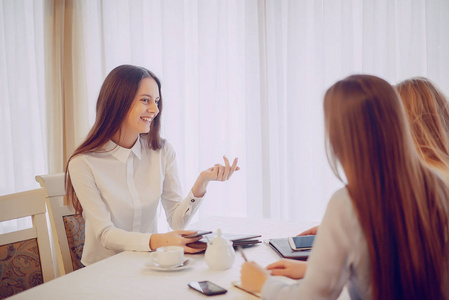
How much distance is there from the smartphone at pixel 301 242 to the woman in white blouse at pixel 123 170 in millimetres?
434

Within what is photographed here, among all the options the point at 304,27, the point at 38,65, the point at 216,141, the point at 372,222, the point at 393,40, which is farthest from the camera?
the point at 38,65

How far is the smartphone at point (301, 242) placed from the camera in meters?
1.39

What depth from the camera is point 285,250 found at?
1.40 m

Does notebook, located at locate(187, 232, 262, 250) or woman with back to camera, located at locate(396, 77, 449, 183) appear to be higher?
woman with back to camera, located at locate(396, 77, 449, 183)

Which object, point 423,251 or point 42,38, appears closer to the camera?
point 423,251

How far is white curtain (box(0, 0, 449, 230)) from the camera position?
2600mm

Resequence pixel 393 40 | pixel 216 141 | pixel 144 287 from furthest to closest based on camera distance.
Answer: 1. pixel 216 141
2. pixel 393 40
3. pixel 144 287

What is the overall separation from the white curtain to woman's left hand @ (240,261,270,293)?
1.78 metres

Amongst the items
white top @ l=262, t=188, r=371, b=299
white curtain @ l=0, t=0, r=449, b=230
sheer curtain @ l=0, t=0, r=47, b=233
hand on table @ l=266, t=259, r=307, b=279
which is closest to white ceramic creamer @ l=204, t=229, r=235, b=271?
hand on table @ l=266, t=259, r=307, b=279

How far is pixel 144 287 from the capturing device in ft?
3.72

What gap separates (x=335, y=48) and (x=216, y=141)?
3.28 ft

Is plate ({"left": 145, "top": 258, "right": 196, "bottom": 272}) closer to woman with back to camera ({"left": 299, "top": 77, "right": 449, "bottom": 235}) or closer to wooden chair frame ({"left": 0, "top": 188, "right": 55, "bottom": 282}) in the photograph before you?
wooden chair frame ({"left": 0, "top": 188, "right": 55, "bottom": 282})

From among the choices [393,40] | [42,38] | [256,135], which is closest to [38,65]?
[42,38]

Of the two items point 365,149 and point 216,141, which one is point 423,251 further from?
point 216,141
